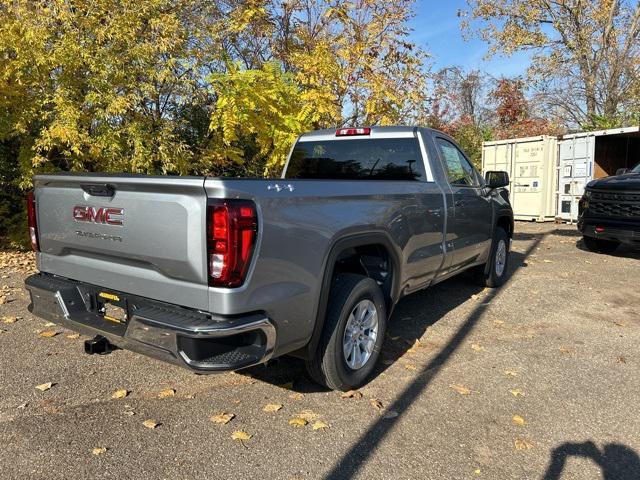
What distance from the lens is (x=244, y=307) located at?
2.62m

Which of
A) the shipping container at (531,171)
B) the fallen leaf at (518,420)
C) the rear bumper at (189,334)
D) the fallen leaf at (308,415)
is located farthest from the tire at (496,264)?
the shipping container at (531,171)

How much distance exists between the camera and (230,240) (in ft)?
8.29

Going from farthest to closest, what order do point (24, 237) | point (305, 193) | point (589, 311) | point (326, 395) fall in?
point (24, 237) < point (589, 311) < point (326, 395) < point (305, 193)

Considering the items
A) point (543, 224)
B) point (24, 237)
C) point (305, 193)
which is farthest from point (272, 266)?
point (543, 224)

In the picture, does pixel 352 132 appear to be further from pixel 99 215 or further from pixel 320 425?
pixel 320 425

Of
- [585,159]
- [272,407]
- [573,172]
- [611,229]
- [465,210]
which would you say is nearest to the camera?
[272,407]

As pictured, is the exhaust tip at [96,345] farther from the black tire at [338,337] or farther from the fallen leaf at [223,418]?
the black tire at [338,337]

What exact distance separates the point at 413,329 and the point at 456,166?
176cm

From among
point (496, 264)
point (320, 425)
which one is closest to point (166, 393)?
point (320, 425)

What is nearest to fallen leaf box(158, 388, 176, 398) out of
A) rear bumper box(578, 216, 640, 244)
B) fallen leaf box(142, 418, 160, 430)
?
fallen leaf box(142, 418, 160, 430)

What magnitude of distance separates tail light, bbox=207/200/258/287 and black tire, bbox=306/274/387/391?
936mm

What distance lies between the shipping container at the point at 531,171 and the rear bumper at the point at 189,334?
45.6ft

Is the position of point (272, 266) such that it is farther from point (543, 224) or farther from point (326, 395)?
point (543, 224)

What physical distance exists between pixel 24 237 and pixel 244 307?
24.6 ft
